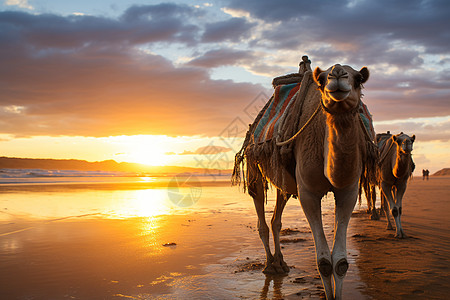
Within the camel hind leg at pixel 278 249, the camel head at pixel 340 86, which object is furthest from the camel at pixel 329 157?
the camel hind leg at pixel 278 249

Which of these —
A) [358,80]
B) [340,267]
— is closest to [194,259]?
[340,267]

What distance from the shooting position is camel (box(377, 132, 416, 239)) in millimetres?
9770

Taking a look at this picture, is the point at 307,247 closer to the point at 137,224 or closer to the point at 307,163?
the point at 307,163

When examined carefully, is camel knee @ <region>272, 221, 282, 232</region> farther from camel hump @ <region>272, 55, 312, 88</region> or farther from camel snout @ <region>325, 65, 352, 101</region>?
camel snout @ <region>325, 65, 352, 101</region>

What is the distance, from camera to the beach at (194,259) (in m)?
5.17

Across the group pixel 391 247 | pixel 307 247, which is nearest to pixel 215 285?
pixel 307 247

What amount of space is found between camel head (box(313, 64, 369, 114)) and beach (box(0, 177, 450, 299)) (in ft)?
9.15

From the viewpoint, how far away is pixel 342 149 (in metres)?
3.50

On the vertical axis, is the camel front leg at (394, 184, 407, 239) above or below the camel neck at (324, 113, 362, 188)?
below

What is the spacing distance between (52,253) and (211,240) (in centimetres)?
344

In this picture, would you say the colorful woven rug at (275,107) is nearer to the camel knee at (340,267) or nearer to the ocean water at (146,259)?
the ocean water at (146,259)

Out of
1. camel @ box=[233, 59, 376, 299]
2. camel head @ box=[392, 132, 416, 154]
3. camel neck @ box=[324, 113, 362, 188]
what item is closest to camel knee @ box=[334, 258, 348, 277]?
camel @ box=[233, 59, 376, 299]

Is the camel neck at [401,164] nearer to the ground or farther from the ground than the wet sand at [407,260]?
farther from the ground

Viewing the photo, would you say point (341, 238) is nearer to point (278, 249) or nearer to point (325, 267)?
point (325, 267)
